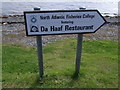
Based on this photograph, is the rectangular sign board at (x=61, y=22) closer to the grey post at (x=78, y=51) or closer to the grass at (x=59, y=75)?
the grey post at (x=78, y=51)

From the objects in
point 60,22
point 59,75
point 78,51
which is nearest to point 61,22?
point 60,22

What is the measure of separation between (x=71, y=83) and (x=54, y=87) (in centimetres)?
66

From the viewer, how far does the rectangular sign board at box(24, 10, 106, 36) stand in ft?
22.9

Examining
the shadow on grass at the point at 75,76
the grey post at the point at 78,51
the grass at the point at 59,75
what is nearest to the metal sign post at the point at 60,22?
the grey post at the point at 78,51

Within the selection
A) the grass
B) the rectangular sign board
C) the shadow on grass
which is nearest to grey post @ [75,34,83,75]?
the shadow on grass

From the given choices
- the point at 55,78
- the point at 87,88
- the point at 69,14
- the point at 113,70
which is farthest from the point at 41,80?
the point at 113,70

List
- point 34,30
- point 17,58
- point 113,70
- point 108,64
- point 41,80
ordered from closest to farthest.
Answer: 1. point 34,30
2. point 41,80
3. point 113,70
4. point 108,64
5. point 17,58

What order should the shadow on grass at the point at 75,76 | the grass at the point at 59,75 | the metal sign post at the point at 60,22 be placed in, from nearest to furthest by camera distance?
the metal sign post at the point at 60,22 → the grass at the point at 59,75 → the shadow on grass at the point at 75,76

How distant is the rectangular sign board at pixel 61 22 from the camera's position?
6.97 meters

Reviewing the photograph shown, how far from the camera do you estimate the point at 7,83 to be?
747cm

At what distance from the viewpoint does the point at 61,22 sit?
7.25m

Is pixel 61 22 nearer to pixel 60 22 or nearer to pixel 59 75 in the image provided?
pixel 60 22

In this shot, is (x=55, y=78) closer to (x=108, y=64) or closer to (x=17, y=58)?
(x=108, y=64)

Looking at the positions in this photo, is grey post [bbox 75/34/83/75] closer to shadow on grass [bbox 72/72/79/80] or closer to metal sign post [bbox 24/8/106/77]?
shadow on grass [bbox 72/72/79/80]
